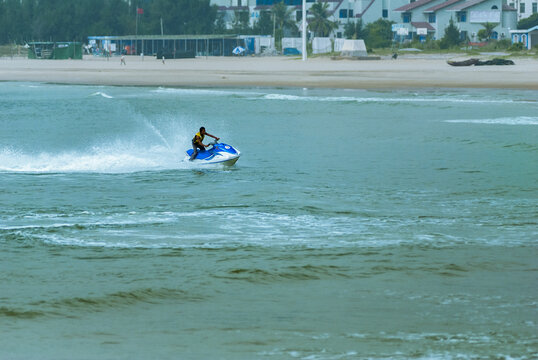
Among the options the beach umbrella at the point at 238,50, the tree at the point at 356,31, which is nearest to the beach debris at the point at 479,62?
the tree at the point at 356,31

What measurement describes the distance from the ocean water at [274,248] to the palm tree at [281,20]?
101m

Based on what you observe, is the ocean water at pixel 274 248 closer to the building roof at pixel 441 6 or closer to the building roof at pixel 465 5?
the building roof at pixel 465 5

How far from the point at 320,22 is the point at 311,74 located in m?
48.6

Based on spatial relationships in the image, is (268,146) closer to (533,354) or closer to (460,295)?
(460,295)

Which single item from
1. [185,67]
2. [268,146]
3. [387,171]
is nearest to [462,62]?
[185,67]

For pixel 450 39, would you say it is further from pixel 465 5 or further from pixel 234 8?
pixel 234 8

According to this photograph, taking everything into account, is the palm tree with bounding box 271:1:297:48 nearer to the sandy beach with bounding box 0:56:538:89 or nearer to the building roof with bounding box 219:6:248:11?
the building roof with bounding box 219:6:248:11

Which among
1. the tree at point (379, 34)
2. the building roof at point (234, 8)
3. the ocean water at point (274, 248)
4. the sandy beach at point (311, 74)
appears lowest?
the ocean water at point (274, 248)

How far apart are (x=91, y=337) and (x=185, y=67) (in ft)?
262

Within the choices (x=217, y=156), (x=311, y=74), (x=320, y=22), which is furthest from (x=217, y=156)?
(x=320, y=22)

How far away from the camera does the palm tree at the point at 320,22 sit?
383ft

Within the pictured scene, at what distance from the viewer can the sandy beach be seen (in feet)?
195

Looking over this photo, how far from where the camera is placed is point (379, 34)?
11119 cm

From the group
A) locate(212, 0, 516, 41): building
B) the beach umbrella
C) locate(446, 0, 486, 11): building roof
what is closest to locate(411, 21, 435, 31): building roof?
locate(212, 0, 516, 41): building
